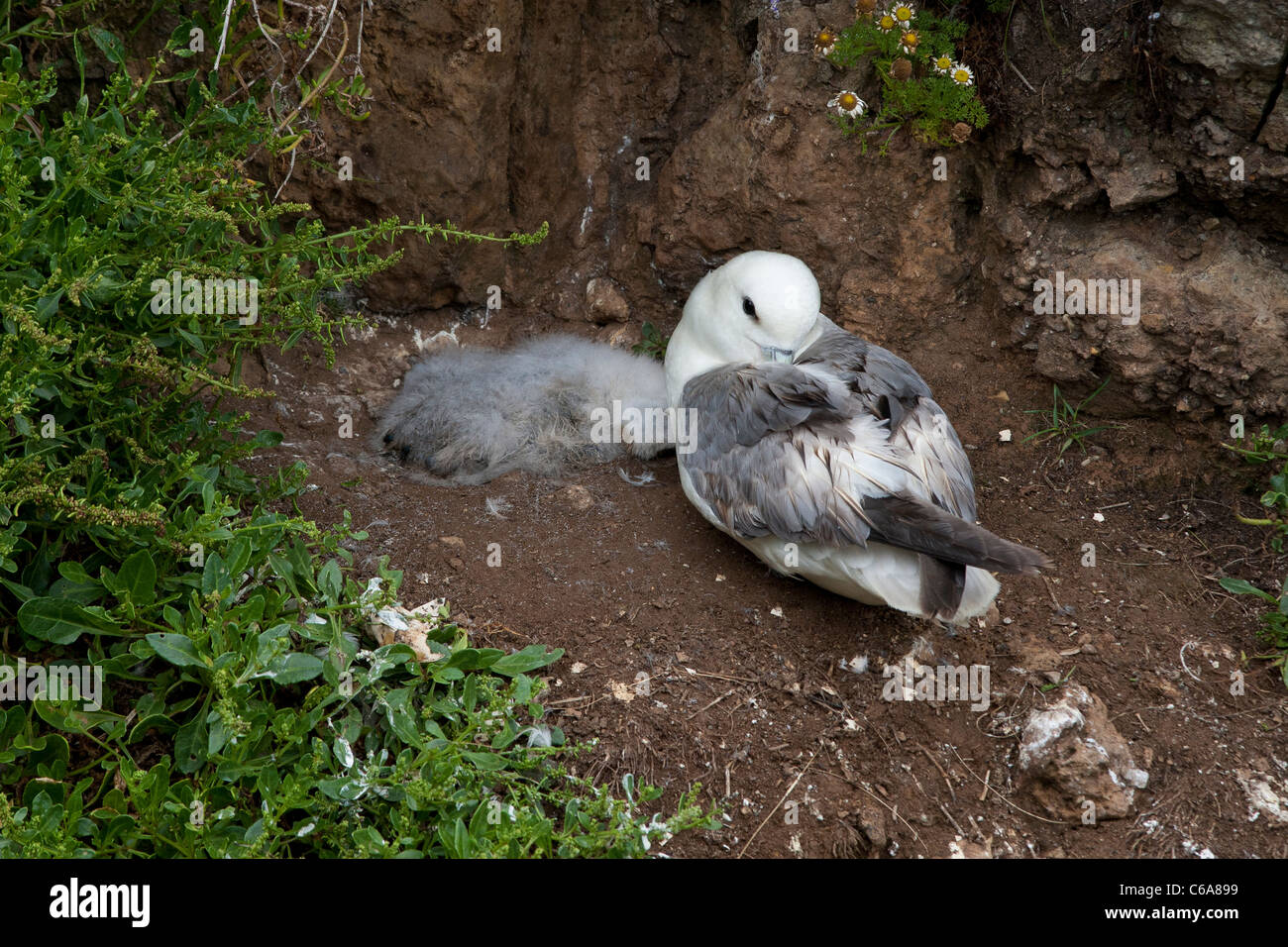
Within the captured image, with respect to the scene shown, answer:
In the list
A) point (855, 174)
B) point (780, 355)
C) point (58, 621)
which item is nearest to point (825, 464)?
point (780, 355)

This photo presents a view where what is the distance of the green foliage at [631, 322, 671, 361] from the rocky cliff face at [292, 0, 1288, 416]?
0.10 m

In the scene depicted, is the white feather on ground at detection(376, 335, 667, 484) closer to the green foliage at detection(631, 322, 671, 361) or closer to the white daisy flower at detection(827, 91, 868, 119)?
the green foliage at detection(631, 322, 671, 361)

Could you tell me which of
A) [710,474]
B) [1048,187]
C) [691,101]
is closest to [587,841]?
[710,474]

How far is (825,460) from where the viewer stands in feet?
10.7

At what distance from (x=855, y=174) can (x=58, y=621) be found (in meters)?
3.22

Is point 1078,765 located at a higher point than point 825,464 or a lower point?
lower

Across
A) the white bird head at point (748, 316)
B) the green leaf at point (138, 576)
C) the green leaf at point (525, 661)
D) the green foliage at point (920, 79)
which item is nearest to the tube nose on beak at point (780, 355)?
the white bird head at point (748, 316)

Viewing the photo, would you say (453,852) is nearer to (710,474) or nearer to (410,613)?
(410,613)

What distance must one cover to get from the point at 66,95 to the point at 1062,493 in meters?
3.79

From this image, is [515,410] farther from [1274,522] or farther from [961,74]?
[1274,522]

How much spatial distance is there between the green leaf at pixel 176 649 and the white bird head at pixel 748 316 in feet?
6.72

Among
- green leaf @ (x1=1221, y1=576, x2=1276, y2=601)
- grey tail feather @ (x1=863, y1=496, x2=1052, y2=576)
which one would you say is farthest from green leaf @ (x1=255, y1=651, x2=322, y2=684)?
green leaf @ (x1=1221, y1=576, x2=1276, y2=601)

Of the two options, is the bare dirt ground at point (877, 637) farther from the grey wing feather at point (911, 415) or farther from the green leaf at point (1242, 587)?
the grey wing feather at point (911, 415)

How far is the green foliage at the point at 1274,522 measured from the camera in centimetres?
322
